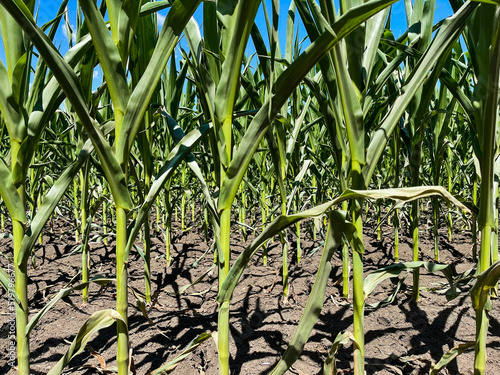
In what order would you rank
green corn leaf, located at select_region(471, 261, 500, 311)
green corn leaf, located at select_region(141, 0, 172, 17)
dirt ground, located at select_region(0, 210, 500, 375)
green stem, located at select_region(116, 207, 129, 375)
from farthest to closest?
dirt ground, located at select_region(0, 210, 500, 375)
green corn leaf, located at select_region(141, 0, 172, 17)
green stem, located at select_region(116, 207, 129, 375)
green corn leaf, located at select_region(471, 261, 500, 311)

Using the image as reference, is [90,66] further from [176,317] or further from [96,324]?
[176,317]

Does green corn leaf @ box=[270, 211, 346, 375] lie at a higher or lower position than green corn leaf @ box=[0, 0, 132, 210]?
lower

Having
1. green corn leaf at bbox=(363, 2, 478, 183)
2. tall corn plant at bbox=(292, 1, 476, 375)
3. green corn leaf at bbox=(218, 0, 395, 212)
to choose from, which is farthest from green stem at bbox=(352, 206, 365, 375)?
green corn leaf at bbox=(218, 0, 395, 212)

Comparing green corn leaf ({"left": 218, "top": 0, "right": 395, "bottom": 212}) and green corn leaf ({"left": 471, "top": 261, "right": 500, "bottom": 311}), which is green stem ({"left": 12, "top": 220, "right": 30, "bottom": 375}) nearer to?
green corn leaf ({"left": 218, "top": 0, "right": 395, "bottom": 212})

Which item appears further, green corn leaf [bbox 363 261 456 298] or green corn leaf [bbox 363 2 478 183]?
green corn leaf [bbox 363 261 456 298]

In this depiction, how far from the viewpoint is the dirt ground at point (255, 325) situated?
4.05 feet

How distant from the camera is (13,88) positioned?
0.82m

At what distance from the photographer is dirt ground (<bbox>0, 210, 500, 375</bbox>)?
1234 millimetres

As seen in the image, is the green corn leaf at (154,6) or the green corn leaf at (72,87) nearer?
the green corn leaf at (72,87)

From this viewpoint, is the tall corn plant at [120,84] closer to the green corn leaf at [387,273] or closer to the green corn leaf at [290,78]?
the green corn leaf at [290,78]

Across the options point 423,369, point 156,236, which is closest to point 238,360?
point 423,369

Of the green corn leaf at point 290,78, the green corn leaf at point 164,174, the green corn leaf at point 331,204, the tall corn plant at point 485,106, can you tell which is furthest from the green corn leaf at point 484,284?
the green corn leaf at point 164,174

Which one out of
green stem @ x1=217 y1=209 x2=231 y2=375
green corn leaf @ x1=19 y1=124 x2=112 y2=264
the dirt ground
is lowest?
the dirt ground

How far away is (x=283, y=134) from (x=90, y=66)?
85 centimetres
